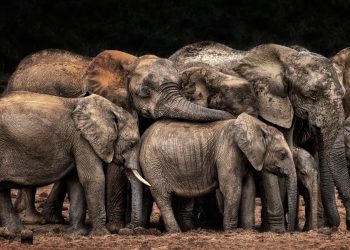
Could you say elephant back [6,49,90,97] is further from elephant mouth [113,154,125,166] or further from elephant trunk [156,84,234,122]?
elephant mouth [113,154,125,166]

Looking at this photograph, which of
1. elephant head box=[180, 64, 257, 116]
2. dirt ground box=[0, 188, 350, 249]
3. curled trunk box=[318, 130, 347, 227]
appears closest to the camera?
dirt ground box=[0, 188, 350, 249]

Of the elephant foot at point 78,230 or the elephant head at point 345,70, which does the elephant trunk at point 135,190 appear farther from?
the elephant head at point 345,70

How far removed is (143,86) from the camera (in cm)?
1580

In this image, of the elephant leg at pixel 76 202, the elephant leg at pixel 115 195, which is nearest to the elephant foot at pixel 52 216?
the elephant leg at pixel 115 195

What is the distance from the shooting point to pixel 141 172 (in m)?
15.5

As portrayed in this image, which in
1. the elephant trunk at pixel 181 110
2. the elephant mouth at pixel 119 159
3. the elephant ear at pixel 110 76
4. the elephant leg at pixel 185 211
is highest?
→ the elephant ear at pixel 110 76

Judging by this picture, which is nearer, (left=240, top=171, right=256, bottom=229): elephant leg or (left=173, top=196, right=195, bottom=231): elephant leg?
(left=240, top=171, right=256, bottom=229): elephant leg

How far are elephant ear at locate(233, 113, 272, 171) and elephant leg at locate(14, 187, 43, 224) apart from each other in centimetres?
230

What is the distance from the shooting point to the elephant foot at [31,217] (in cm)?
1648

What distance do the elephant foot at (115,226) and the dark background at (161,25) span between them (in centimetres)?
865

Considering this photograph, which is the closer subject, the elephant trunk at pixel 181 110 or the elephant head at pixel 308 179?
the elephant trunk at pixel 181 110

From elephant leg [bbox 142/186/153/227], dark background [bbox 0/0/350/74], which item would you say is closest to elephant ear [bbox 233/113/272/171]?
elephant leg [bbox 142/186/153/227]

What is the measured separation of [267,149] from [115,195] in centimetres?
147

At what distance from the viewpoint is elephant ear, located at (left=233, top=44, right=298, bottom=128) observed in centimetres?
1617
